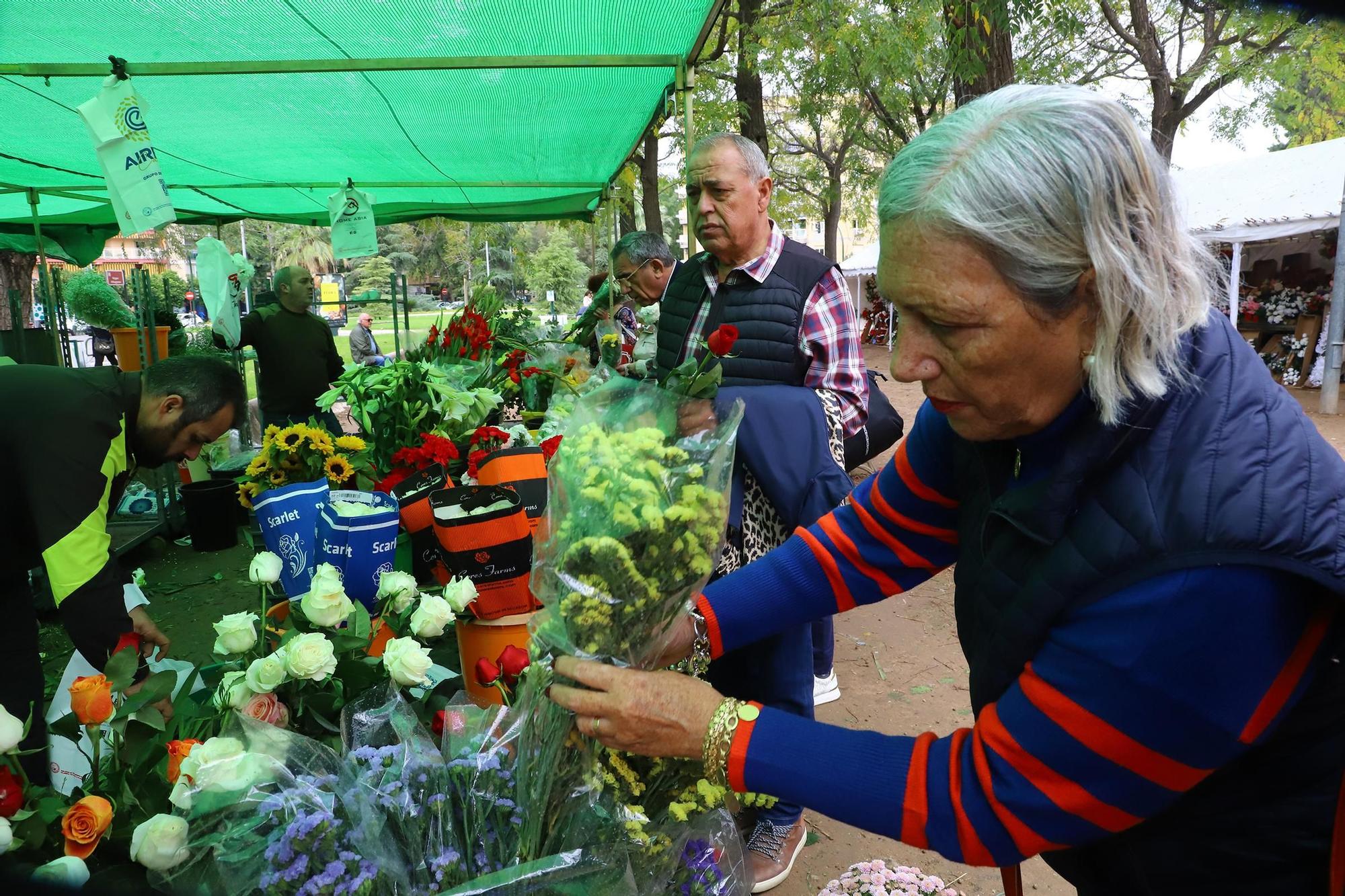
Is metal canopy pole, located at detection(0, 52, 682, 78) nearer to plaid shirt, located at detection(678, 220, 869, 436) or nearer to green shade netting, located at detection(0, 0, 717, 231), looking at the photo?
green shade netting, located at detection(0, 0, 717, 231)

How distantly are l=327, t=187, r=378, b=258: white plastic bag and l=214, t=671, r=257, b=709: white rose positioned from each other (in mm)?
5163

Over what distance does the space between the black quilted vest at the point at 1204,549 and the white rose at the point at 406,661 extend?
897 millimetres

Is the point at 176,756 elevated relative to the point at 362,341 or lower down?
lower down

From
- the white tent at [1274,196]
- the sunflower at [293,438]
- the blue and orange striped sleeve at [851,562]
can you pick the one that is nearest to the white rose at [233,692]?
the blue and orange striped sleeve at [851,562]

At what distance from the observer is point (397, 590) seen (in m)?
1.65

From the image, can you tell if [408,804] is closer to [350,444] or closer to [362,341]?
[350,444]

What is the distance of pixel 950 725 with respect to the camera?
349cm

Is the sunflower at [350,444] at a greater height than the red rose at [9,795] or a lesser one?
greater

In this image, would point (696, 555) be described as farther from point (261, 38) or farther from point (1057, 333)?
point (261, 38)

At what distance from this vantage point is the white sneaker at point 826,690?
12.0 feet

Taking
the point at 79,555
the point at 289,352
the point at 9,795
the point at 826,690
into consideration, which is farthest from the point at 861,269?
the point at 9,795

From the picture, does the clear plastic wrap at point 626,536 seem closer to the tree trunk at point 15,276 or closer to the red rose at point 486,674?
the red rose at point 486,674

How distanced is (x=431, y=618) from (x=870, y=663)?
311 cm

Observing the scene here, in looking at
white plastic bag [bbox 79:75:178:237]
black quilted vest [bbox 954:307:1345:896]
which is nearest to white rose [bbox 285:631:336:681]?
black quilted vest [bbox 954:307:1345:896]
